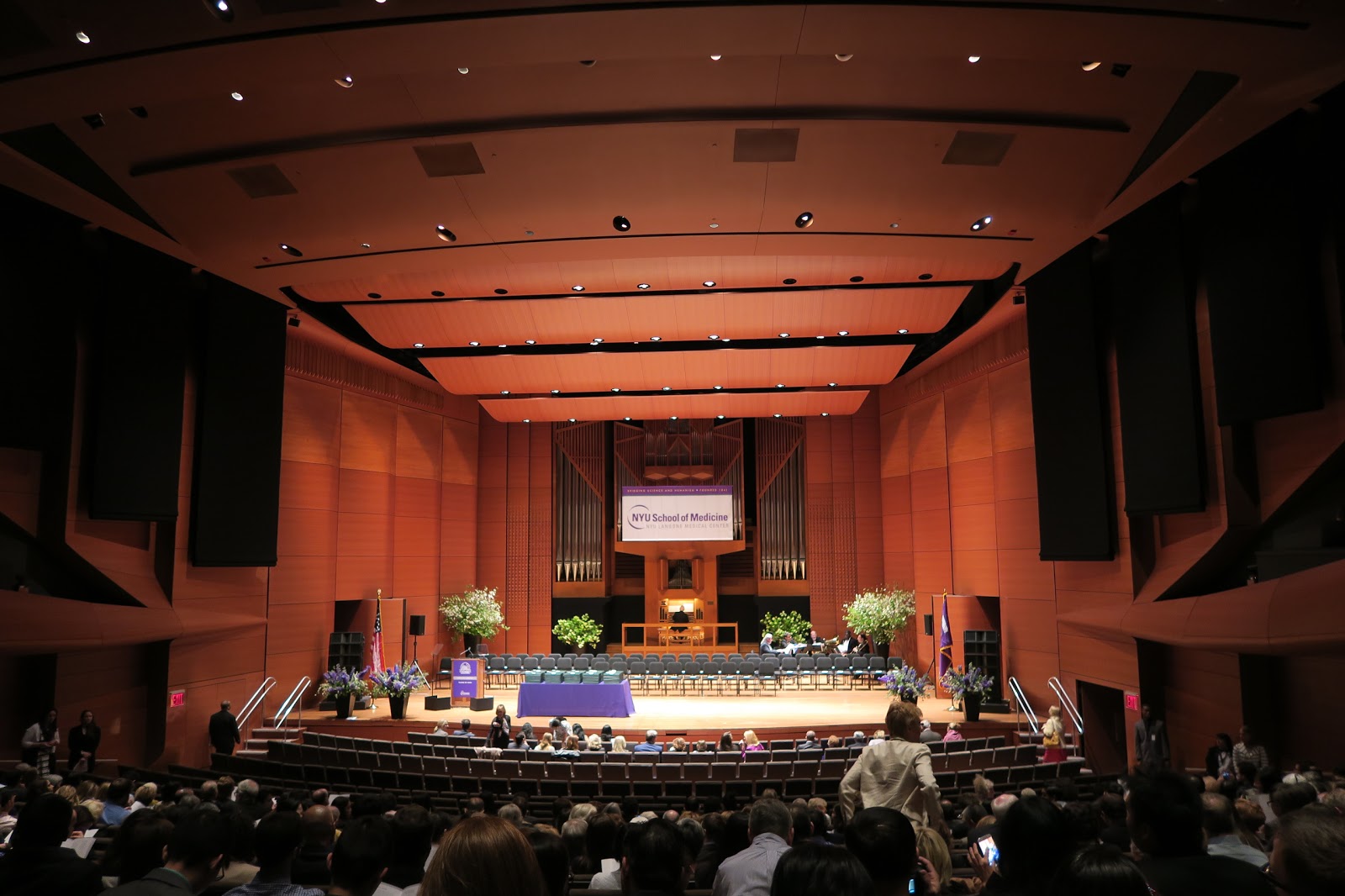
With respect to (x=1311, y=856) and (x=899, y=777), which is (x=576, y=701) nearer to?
(x=899, y=777)

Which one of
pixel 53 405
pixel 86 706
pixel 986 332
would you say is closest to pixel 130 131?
pixel 53 405

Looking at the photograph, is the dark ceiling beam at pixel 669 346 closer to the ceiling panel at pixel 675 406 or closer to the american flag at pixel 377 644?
the ceiling panel at pixel 675 406

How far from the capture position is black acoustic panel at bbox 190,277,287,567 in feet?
40.6

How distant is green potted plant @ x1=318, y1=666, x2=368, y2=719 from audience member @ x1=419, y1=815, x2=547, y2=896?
48.2 ft

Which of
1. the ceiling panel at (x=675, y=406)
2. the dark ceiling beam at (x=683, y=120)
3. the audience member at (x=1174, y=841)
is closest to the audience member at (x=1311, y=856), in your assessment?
the audience member at (x=1174, y=841)

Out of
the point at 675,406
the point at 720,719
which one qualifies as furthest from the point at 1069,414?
the point at 675,406

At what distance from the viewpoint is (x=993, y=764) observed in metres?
10.4

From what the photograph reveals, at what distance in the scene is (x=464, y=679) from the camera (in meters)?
Answer: 16.1

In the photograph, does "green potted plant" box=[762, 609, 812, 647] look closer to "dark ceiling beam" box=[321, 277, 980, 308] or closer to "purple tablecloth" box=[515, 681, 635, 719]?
"purple tablecloth" box=[515, 681, 635, 719]

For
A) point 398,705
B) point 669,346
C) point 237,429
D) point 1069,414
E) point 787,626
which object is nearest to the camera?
point 1069,414

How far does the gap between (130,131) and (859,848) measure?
897 centimetres

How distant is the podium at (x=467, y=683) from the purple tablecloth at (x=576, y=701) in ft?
4.03

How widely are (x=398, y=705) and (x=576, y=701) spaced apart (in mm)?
3067

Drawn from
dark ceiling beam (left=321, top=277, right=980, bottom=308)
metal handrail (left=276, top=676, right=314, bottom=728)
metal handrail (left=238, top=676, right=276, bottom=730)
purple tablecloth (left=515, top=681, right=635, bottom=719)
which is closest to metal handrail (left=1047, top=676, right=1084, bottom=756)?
dark ceiling beam (left=321, top=277, right=980, bottom=308)
